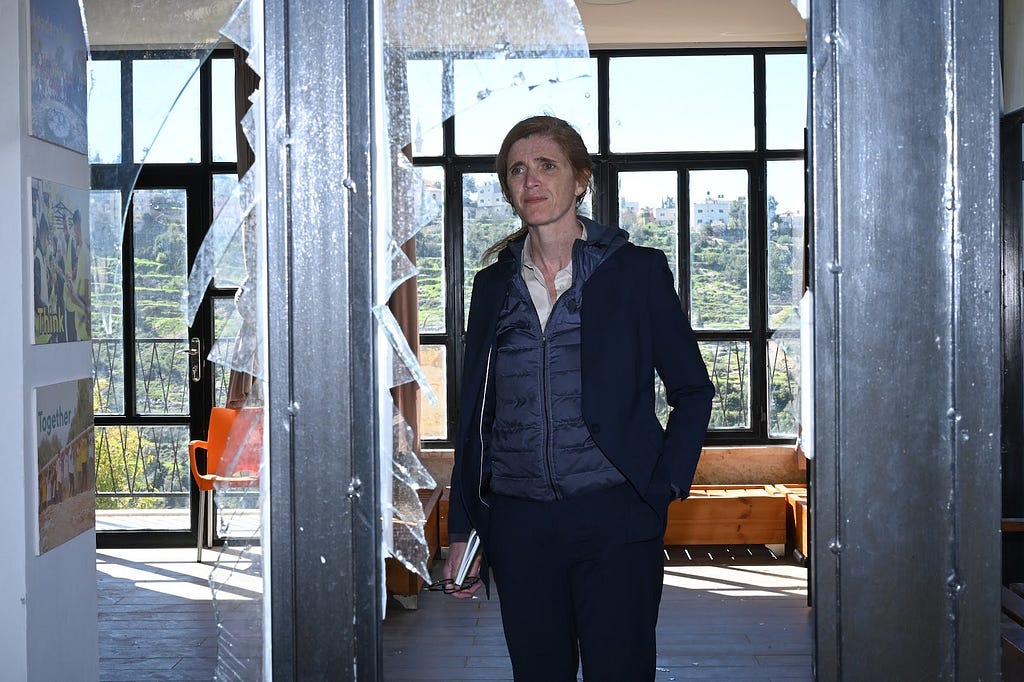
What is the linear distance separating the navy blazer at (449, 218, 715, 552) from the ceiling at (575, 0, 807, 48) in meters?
3.09

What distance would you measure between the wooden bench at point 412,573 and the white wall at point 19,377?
1.57 m

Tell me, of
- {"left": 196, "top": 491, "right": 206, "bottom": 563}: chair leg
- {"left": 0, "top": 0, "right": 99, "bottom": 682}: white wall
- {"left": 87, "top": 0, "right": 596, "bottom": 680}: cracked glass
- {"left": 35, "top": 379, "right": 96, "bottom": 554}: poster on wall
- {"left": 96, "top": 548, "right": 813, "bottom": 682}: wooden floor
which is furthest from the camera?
{"left": 196, "top": 491, "right": 206, "bottom": 563}: chair leg

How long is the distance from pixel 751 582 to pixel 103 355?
3.24 meters

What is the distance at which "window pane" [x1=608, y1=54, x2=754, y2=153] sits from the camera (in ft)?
17.9

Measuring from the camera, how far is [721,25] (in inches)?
197

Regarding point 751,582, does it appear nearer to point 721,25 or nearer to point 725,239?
point 725,239

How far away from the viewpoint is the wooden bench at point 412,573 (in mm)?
3732

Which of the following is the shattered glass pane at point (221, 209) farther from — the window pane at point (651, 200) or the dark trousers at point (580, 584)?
the window pane at point (651, 200)

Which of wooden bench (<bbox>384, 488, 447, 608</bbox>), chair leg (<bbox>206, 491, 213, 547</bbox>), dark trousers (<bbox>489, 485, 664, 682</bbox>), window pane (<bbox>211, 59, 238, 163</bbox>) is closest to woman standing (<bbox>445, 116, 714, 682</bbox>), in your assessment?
dark trousers (<bbox>489, 485, 664, 682</bbox>)

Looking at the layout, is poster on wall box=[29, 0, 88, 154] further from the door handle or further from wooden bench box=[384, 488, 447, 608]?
the door handle

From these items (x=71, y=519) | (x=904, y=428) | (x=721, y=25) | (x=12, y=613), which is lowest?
(x=12, y=613)

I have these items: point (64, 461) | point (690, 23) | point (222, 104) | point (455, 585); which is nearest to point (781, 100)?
point (690, 23)

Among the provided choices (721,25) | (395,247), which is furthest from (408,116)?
(721,25)

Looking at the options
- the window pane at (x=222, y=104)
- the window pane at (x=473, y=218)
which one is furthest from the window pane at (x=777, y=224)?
the window pane at (x=222, y=104)
